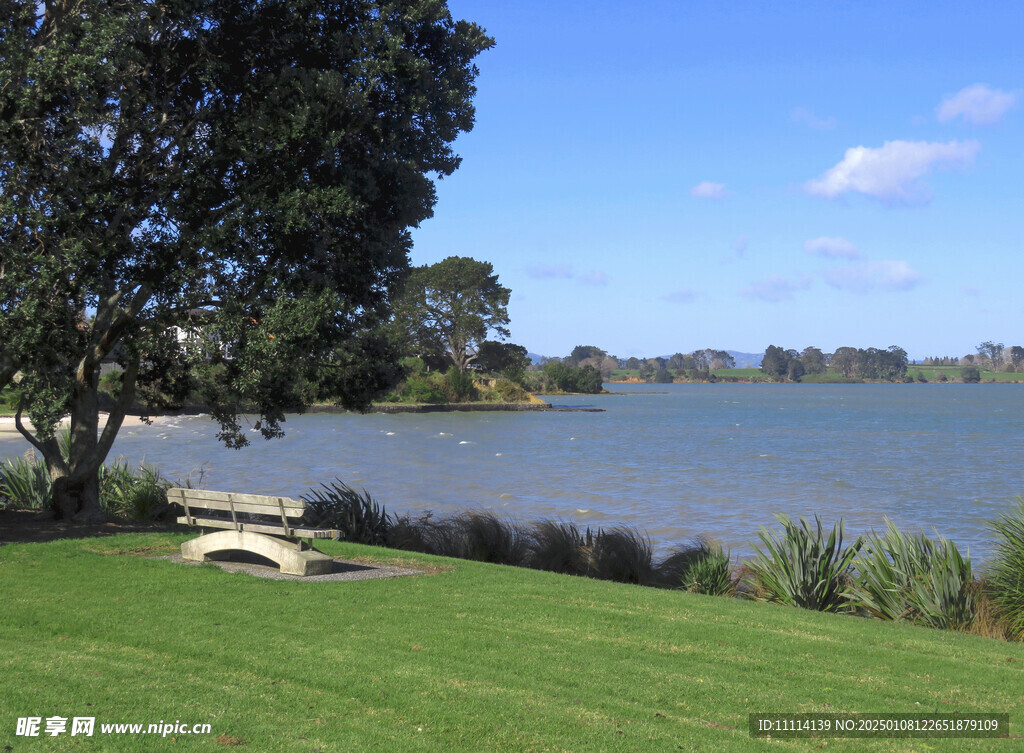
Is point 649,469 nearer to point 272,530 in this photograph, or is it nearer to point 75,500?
point 75,500

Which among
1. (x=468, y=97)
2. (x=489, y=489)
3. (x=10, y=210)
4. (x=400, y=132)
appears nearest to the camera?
Result: (x=10, y=210)

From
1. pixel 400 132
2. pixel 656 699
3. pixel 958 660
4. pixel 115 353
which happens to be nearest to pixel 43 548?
pixel 115 353

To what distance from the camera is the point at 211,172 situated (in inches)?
524

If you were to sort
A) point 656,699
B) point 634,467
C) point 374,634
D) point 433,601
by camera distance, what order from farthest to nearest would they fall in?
point 634,467 → point 433,601 → point 374,634 → point 656,699

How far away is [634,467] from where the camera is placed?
1617 inches

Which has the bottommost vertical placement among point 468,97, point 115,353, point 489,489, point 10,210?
point 489,489

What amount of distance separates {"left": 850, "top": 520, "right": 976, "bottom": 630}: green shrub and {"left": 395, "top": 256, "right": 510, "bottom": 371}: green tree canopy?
280 ft

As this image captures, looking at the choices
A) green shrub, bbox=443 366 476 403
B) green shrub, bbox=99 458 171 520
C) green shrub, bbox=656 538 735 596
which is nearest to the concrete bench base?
green shrub, bbox=656 538 735 596

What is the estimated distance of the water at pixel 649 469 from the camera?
26.6 metres

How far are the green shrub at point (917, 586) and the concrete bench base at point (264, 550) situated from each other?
688 cm

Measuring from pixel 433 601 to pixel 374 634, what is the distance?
5.44ft

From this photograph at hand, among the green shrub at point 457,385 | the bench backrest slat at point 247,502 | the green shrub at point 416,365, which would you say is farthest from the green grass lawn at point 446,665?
the green shrub at point 457,385

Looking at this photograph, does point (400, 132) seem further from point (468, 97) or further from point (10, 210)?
point (10, 210)

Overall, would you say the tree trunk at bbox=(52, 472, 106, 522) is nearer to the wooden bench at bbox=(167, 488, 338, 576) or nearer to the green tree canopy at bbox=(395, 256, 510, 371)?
the wooden bench at bbox=(167, 488, 338, 576)
